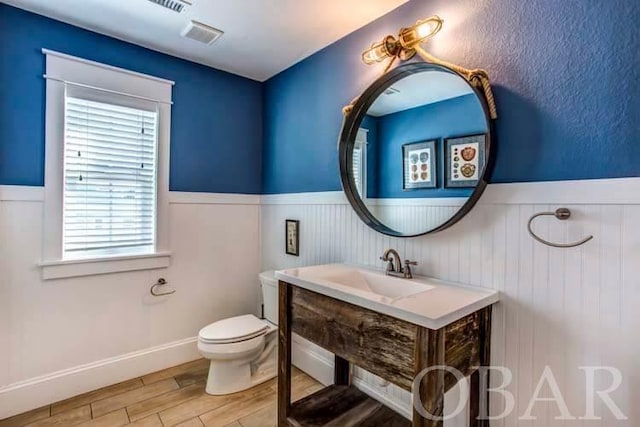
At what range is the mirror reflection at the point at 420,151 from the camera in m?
1.43

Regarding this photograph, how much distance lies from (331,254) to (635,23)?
170 cm

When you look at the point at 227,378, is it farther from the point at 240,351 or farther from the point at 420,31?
the point at 420,31

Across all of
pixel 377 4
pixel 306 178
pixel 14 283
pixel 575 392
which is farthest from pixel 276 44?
pixel 575 392

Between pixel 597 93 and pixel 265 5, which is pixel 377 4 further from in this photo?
pixel 597 93

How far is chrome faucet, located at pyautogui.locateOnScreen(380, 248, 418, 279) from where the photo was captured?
1594mm

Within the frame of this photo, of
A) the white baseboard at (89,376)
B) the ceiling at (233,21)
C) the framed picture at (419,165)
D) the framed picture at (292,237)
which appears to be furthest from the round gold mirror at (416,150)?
the white baseboard at (89,376)

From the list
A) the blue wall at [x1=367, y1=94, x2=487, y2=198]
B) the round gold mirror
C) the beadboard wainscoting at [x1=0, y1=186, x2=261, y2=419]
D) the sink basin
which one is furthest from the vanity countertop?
the beadboard wainscoting at [x1=0, y1=186, x2=261, y2=419]

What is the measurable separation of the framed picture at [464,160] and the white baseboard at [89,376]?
217cm

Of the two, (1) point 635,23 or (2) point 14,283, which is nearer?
(1) point 635,23

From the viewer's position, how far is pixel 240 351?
1970 mm

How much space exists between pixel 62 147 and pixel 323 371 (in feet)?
7.02

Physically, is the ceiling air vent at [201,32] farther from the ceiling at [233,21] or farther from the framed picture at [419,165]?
the framed picture at [419,165]

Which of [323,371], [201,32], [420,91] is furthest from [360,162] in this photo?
[323,371]

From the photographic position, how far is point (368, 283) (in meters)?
1.72
